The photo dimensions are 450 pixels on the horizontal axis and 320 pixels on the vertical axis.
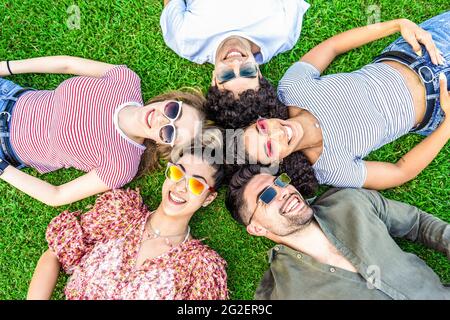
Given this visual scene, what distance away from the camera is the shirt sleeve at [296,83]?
12.2 feet

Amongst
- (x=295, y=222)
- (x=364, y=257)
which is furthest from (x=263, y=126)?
(x=364, y=257)

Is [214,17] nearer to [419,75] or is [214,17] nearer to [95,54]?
[95,54]

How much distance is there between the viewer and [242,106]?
3.50 m

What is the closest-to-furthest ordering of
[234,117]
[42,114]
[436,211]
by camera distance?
[234,117], [42,114], [436,211]

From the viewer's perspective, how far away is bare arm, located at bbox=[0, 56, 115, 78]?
4.03 meters

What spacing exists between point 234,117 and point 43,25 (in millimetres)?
2187

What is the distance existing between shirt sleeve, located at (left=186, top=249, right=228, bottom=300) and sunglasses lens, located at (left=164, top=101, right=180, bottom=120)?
1.24m

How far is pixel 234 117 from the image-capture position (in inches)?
140

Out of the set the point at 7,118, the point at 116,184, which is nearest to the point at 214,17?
the point at 116,184

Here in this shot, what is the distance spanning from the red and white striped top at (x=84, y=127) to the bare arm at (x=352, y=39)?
5.23ft

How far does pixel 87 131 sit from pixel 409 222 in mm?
2740

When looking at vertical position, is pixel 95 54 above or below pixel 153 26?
below

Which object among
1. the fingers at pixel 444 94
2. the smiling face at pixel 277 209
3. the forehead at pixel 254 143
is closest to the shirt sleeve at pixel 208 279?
the smiling face at pixel 277 209

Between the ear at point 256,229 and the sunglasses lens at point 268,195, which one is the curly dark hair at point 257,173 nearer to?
the ear at point 256,229
